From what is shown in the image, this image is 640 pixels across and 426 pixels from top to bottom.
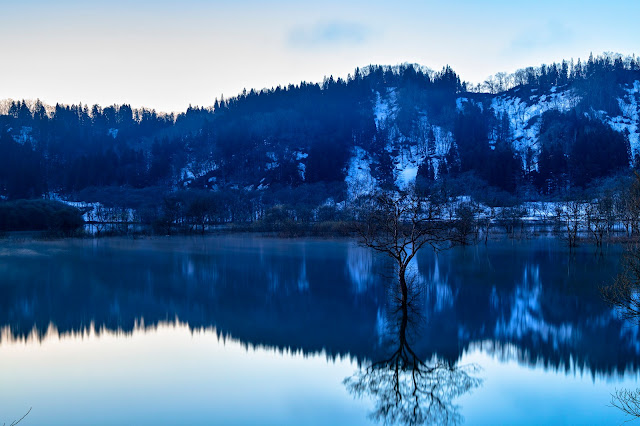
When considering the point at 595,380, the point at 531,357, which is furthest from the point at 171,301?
the point at 595,380

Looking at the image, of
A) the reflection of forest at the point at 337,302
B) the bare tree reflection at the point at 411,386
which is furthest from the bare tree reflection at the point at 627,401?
the bare tree reflection at the point at 411,386

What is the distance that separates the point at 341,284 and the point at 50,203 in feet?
243

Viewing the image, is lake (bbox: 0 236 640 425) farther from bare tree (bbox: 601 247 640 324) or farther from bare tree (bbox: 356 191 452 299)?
bare tree (bbox: 356 191 452 299)

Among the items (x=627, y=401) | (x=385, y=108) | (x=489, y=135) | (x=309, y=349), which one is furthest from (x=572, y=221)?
(x=385, y=108)

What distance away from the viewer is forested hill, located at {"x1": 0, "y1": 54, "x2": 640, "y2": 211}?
11956cm

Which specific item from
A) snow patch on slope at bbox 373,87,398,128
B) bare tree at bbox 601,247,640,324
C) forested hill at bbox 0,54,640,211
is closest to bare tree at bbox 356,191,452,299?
bare tree at bbox 601,247,640,324

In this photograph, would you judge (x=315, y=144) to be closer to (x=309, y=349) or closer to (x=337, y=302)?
(x=337, y=302)

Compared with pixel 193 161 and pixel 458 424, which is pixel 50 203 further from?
pixel 458 424

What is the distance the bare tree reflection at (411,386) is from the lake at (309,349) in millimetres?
55

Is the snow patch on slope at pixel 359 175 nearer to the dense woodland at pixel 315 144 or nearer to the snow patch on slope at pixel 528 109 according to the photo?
the dense woodland at pixel 315 144

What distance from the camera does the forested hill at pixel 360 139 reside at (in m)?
120

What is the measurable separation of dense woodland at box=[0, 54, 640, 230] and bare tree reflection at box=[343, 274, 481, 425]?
225ft

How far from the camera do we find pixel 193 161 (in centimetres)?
15012

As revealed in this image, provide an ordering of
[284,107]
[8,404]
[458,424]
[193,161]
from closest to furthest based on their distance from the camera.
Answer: [458,424] → [8,404] → [193,161] → [284,107]
